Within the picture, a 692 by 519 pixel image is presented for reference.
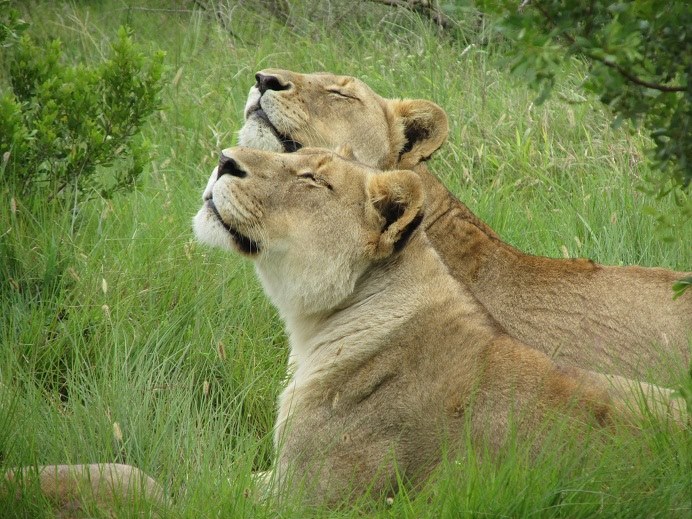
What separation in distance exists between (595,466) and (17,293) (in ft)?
9.43

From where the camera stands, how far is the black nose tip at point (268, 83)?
5.63 meters

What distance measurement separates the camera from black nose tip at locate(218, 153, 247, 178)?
4332 mm

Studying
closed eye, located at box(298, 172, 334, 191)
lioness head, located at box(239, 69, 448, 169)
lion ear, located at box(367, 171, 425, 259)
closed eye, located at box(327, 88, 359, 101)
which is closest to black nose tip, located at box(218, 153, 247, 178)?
closed eye, located at box(298, 172, 334, 191)

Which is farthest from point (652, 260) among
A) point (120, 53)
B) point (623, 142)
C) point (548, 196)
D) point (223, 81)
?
point (223, 81)

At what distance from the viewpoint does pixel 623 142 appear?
26.0 feet

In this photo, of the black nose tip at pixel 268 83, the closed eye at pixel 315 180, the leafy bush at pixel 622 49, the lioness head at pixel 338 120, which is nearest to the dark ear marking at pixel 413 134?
the lioness head at pixel 338 120

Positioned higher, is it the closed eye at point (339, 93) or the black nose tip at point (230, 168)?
the black nose tip at point (230, 168)

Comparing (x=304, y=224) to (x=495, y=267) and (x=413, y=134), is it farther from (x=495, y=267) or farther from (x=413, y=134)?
(x=413, y=134)

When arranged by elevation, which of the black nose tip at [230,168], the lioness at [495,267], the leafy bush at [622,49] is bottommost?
the lioness at [495,267]

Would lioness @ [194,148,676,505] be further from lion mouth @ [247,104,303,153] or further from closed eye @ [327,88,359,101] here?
closed eye @ [327,88,359,101]

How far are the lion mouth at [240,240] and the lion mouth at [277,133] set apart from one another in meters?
1.29

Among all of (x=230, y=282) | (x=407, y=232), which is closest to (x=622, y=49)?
(x=407, y=232)

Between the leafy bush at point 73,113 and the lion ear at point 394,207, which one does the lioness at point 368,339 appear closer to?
the lion ear at point 394,207

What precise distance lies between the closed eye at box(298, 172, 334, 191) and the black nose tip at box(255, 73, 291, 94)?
50.9 inches
